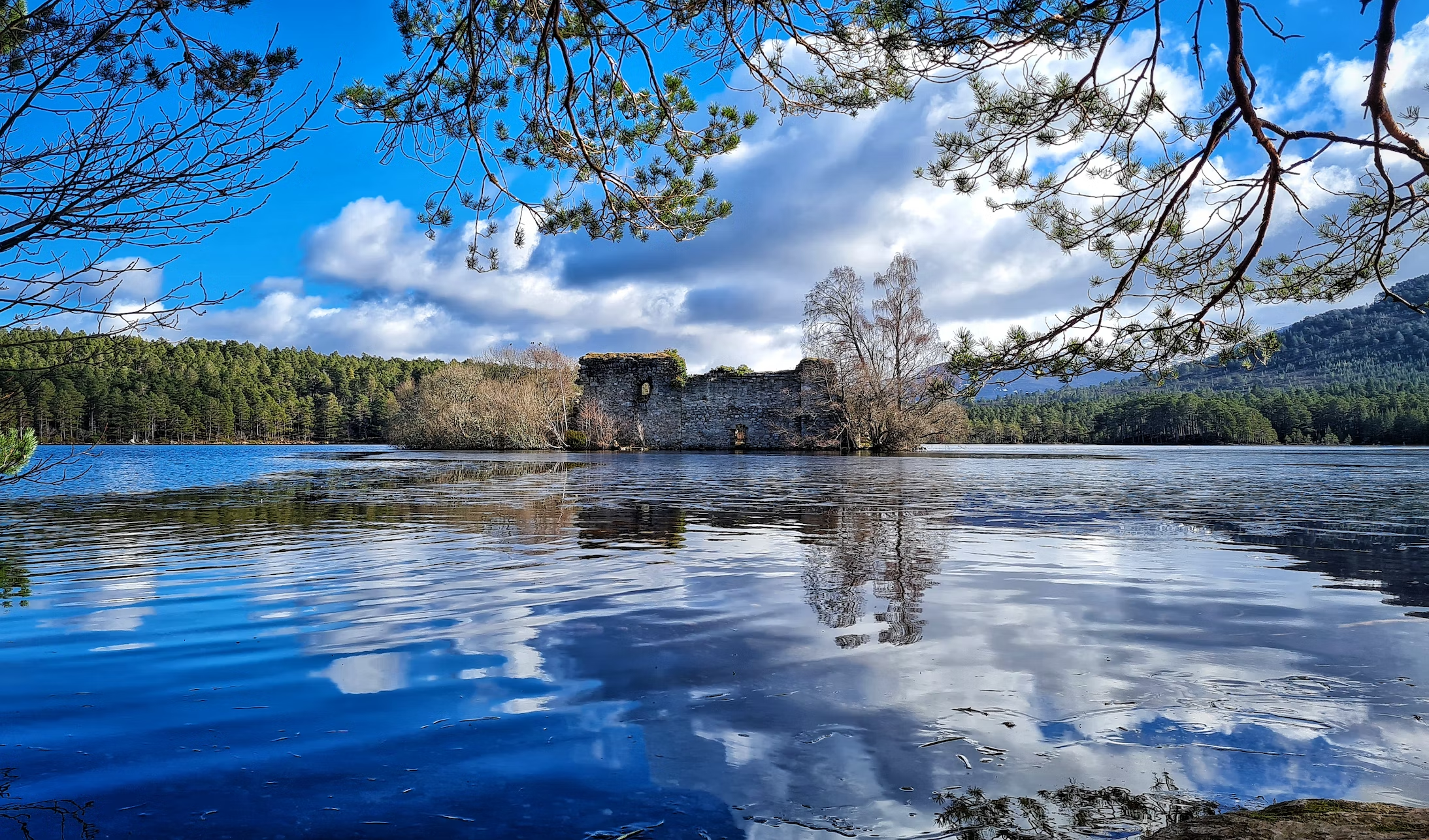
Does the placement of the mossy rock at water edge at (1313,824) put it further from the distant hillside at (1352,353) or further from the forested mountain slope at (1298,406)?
the distant hillside at (1352,353)

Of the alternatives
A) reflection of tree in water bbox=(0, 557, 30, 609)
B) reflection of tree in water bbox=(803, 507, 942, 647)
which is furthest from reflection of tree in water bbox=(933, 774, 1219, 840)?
reflection of tree in water bbox=(0, 557, 30, 609)

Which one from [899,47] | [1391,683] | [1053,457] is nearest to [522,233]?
[899,47]

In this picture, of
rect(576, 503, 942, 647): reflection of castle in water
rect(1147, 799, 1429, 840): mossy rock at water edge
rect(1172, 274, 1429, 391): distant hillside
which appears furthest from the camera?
rect(1172, 274, 1429, 391): distant hillside

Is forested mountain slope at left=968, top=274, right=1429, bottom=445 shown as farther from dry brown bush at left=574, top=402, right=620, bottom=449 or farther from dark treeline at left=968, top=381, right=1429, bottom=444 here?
dry brown bush at left=574, top=402, right=620, bottom=449

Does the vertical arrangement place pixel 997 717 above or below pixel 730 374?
below

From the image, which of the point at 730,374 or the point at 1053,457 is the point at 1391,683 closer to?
the point at 1053,457

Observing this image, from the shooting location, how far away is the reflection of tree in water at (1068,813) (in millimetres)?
1810

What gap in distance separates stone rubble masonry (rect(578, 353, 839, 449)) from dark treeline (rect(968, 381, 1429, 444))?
16313 mm

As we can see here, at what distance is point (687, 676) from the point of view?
3.01m

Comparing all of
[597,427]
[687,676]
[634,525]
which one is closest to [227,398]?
[597,427]

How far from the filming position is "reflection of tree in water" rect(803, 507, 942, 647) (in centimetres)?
384

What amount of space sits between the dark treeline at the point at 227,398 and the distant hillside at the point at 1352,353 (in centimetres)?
9163

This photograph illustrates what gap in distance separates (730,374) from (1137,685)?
34.5 m

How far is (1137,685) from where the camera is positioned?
287 cm
